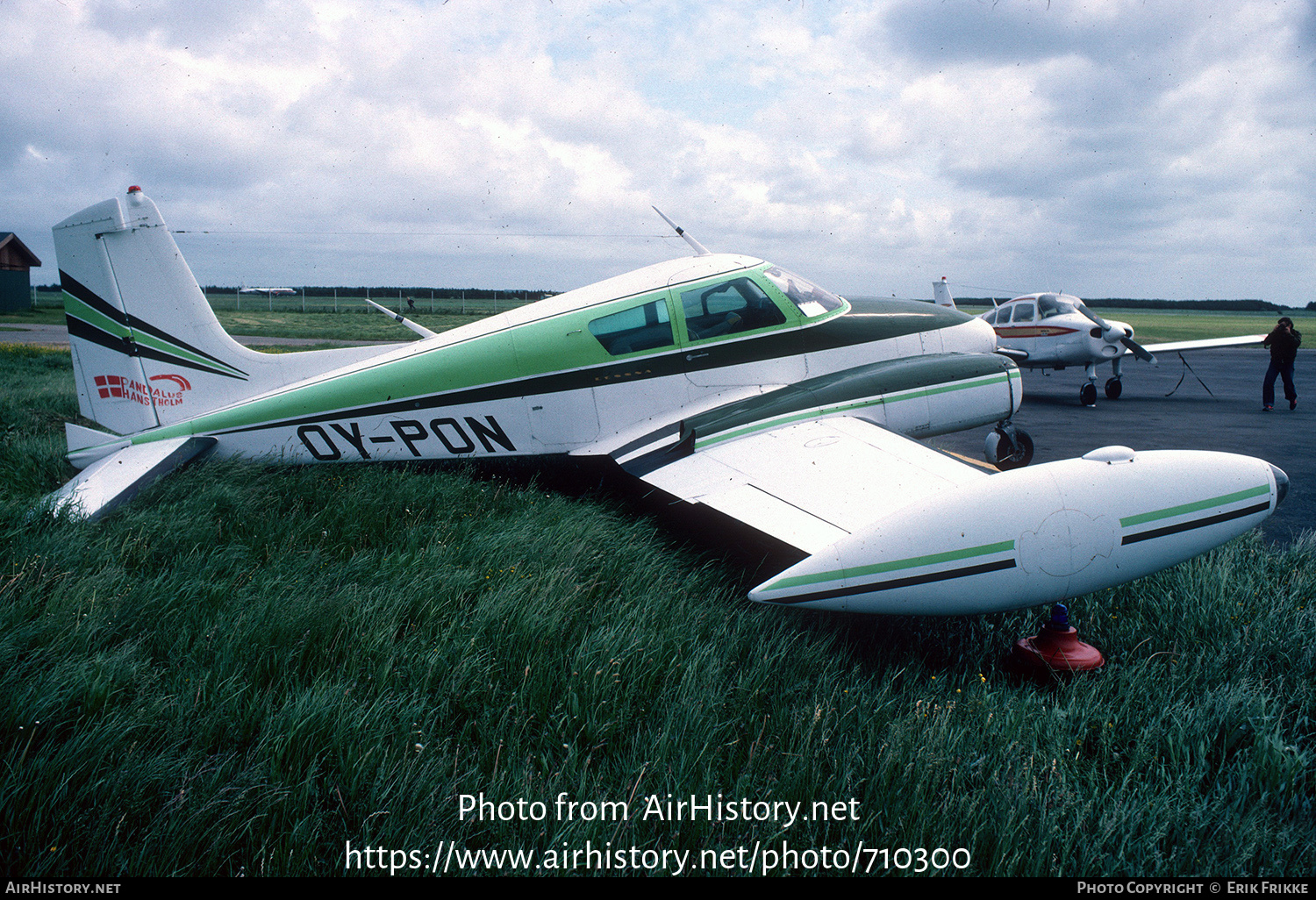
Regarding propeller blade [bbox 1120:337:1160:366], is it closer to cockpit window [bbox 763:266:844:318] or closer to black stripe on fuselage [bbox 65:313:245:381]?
cockpit window [bbox 763:266:844:318]

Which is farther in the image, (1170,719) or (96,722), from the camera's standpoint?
(1170,719)

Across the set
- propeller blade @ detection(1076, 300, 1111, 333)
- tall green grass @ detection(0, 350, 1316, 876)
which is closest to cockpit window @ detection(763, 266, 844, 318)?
tall green grass @ detection(0, 350, 1316, 876)

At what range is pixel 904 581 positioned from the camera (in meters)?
3.30

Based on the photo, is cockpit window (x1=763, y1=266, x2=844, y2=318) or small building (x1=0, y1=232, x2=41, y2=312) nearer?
cockpit window (x1=763, y1=266, x2=844, y2=318)

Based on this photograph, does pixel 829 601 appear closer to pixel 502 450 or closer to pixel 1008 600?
pixel 1008 600

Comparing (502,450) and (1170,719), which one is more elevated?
(502,450)

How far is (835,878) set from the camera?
2.10 metres

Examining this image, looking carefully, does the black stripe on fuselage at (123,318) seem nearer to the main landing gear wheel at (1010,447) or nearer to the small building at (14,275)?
the main landing gear wheel at (1010,447)

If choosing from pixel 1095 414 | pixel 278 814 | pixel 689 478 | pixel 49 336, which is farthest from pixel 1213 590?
pixel 49 336

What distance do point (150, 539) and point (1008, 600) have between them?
5.31m

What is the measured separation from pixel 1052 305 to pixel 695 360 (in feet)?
48.1

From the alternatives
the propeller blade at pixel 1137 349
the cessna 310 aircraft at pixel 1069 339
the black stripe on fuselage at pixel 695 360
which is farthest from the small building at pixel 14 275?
the propeller blade at pixel 1137 349

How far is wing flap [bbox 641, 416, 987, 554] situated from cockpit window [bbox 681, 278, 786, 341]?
4.10 ft

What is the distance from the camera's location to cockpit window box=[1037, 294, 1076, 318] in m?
16.5
